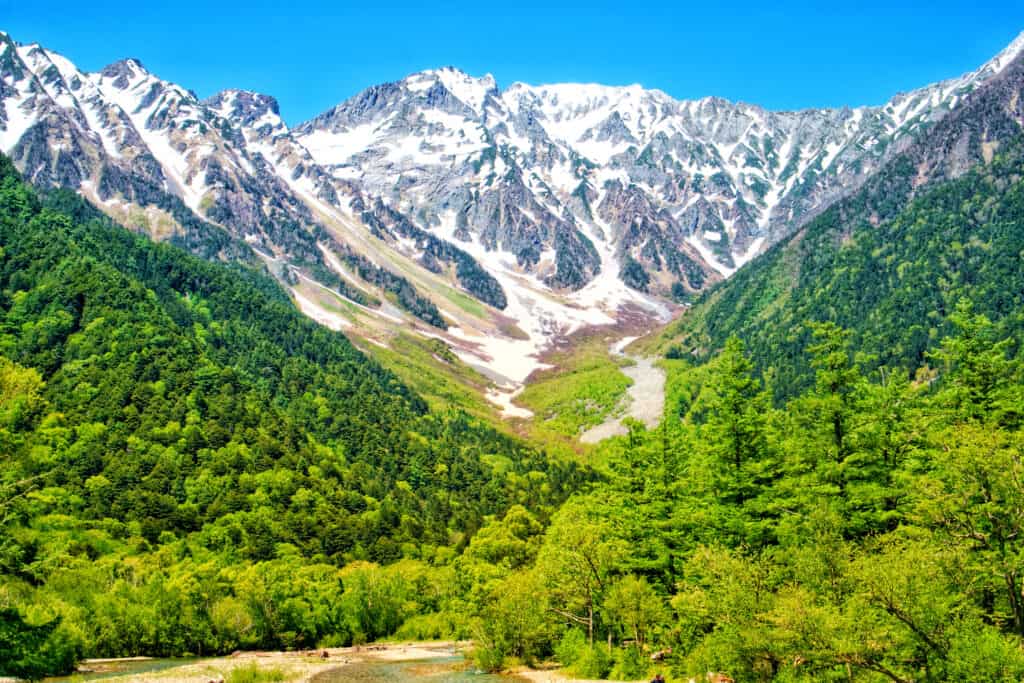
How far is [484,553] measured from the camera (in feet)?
382

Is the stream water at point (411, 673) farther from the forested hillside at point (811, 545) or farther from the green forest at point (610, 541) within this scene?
the forested hillside at point (811, 545)

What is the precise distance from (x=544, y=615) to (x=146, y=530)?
90621 mm

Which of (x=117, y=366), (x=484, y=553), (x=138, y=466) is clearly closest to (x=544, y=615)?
(x=484, y=553)

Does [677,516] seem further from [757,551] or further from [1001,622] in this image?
[1001,622]

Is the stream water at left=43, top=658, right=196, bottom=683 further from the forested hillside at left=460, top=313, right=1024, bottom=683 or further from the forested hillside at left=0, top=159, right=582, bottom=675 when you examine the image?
the forested hillside at left=460, top=313, right=1024, bottom=683

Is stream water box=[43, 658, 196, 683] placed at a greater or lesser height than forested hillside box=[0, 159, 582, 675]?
lesser

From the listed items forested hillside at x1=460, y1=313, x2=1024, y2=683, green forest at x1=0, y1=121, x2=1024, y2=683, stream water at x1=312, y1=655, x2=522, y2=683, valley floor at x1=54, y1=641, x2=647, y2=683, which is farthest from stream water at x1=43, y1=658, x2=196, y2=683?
forested hillside at x1=460, y1=313, x2=1024, y2=683

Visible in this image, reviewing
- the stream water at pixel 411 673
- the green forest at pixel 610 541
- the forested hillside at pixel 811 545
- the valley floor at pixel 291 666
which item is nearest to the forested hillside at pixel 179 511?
the green forest at pixel 610 541

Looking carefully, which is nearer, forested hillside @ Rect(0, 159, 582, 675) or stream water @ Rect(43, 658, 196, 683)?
stream water @ Rect(43, 658, 196, 683)

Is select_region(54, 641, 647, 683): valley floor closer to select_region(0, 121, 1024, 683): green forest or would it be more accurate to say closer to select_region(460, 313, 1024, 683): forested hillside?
select_region(0, 121, 1024, 683): green forest

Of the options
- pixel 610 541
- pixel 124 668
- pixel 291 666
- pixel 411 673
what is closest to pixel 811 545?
pixel 610 541

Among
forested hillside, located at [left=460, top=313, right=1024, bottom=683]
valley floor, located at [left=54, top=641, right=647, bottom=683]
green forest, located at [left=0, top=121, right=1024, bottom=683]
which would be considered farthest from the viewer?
valley floor, located at [left=54, top=641, right=647, bottom=683]

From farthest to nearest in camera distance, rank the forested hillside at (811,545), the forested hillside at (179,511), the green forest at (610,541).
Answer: the forested hillside at (179,511), the green forest at (610,541), the forested hillside at (811,545)

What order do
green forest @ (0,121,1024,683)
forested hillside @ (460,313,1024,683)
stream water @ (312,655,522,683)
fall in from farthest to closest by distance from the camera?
stream water @ (312,655,522,683)
green forest @ (0,121,1024,683)
forested hillside @ (460,313,1024,683)
